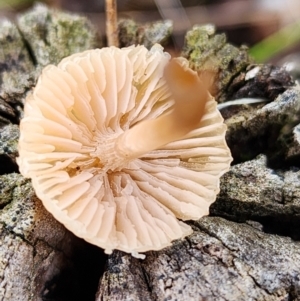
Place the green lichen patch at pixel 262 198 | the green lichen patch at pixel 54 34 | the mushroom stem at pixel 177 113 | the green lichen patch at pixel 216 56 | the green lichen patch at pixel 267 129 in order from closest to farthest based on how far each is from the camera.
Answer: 1. the mushroom stem at pixel 177 113
2. the green lichen patch at pixel 262 198
3. the green lichen patch at pixel 267 129
4. the green lichen patch at pixel 216 56
5. the green lichen patch at pixel 54 34

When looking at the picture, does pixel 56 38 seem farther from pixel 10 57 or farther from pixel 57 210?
pixel 57 210

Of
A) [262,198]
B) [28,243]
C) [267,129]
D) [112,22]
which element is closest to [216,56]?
[267,129]

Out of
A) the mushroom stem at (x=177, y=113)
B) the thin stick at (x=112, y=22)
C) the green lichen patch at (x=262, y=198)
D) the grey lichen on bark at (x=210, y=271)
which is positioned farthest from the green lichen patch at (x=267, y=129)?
the thin stick at (x=112, y=22)

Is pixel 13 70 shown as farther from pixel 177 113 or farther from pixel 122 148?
pixel 177 113

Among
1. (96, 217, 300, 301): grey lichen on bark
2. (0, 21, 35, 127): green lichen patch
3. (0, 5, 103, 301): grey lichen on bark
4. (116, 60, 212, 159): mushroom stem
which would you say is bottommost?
(96, 217, 300, 301): grey lichen on bark

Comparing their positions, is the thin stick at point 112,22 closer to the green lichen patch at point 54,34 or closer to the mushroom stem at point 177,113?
the green lichen patch at point 54,34

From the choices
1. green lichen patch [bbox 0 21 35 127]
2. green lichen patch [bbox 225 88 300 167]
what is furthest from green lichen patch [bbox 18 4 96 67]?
green lichen patch [bbox 225 88 300 167]

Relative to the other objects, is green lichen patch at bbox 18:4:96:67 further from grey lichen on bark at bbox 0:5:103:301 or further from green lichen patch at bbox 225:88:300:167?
green lichen patch at bbox 225:88:300:167

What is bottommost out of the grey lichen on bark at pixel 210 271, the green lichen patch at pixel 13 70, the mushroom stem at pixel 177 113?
the grey lichen on bark at pixel 210 271
